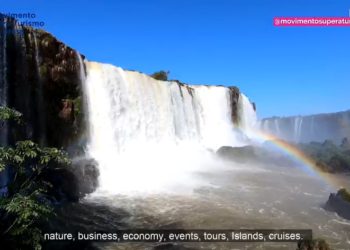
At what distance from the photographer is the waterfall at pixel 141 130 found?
19422mm

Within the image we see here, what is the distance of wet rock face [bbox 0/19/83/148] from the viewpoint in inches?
571

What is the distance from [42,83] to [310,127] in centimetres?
6327

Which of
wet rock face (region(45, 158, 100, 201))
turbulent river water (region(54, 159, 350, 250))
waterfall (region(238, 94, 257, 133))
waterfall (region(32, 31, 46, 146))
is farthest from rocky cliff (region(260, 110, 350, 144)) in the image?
waterfall (region(32, 31, 46, 146))

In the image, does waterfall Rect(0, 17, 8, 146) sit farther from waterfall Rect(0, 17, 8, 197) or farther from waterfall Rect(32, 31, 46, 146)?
waterfall Rect(32, 31, 46, 146)

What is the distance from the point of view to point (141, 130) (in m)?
Result: 24.4

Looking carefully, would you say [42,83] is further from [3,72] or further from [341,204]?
[341,204]

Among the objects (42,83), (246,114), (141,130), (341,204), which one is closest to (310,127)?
(246,114)

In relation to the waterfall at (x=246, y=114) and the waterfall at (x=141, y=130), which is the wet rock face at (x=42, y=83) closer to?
the waterfall at (x=141, y=130)

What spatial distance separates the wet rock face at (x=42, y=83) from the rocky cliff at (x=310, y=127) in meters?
52.6

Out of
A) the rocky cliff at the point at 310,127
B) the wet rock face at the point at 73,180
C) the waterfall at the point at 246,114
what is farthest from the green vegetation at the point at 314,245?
the rocky cliff at the point at 310,127

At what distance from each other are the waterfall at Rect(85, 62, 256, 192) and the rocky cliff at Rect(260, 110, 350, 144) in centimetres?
3871

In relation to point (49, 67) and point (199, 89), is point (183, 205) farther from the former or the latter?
point (199, 89)

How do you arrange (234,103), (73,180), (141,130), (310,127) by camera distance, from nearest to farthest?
(73,180) < (141,130) < (234,103) < (310,127)

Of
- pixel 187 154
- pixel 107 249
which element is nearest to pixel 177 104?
pixel 187 154
